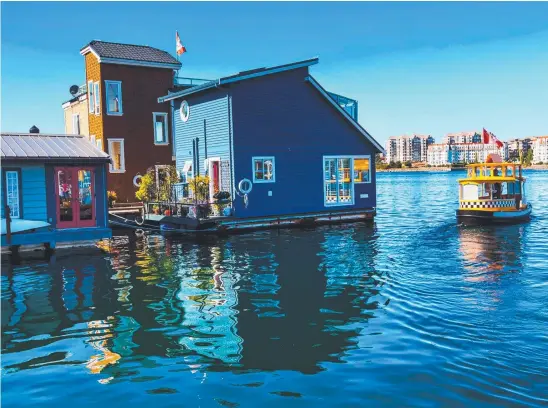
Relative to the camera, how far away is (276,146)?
85.9 feet

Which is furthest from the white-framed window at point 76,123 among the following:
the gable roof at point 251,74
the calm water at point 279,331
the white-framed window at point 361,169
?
the calm water at point 279,331

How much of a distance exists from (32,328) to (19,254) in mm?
9858

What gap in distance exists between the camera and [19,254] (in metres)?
19.1

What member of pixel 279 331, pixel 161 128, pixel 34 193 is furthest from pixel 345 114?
pixel 279 331

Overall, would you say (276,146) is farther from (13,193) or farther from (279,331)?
(279,331)

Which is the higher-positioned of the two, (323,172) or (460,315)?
(323,172)

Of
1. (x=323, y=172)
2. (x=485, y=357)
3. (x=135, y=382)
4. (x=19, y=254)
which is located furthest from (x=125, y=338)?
(x=323, y=172)

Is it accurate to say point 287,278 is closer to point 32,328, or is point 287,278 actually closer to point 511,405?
point 32,328

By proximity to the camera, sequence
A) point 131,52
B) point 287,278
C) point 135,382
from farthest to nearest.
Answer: point 131,52 < point 287,278 < point 135,382

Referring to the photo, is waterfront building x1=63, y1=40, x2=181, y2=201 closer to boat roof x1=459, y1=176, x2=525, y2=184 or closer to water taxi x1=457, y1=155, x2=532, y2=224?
water taxi x1=457, y1=155, x2=532, y2=224

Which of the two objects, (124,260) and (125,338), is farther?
(124,260)

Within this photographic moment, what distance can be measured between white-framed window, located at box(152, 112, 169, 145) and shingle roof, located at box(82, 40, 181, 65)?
11.6ft

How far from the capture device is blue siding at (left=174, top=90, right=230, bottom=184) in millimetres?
25328

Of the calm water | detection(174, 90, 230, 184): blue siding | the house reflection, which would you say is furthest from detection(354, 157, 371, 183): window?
the calm water
